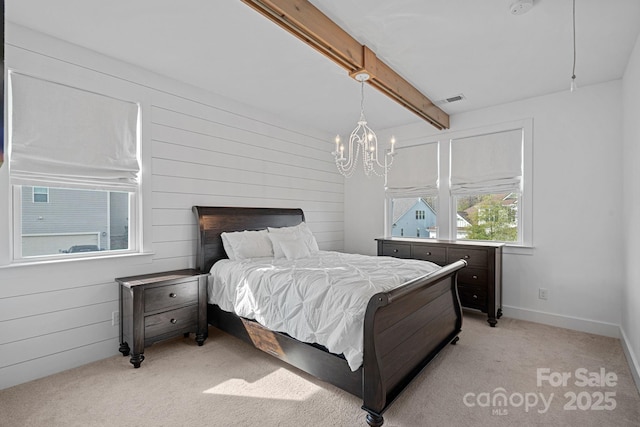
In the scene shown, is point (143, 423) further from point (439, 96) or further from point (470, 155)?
point (470, 155)

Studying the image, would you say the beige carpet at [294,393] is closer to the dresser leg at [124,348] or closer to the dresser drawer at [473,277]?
the dresser leg at [124,348]

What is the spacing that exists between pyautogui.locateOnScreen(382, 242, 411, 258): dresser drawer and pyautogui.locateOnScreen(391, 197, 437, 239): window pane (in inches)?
24.4

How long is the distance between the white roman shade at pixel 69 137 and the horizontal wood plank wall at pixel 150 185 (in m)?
0.10

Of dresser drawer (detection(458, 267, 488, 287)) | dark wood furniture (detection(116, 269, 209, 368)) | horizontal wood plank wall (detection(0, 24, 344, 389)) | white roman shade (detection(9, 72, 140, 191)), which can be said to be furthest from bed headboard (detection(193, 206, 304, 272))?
dresser drawer (detection(458, 267, 488, 287))

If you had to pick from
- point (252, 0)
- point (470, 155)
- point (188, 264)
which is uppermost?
point (252, 0)

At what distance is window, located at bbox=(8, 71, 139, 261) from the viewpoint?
2500 millimetres

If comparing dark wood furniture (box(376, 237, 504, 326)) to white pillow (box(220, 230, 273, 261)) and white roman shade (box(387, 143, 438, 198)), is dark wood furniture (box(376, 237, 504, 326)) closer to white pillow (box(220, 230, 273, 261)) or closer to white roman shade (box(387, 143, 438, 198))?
white roman shade (box(387, 143, 438, 198))

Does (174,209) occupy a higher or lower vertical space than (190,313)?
higher

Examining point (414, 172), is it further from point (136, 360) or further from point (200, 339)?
point (136, 360)

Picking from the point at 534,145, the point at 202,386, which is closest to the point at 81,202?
the point at 202,386

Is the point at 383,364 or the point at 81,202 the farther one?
the point at 81,202

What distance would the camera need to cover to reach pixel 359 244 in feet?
17.9

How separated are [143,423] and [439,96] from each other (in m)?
4.06

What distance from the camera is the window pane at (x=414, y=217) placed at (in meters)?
4.78
